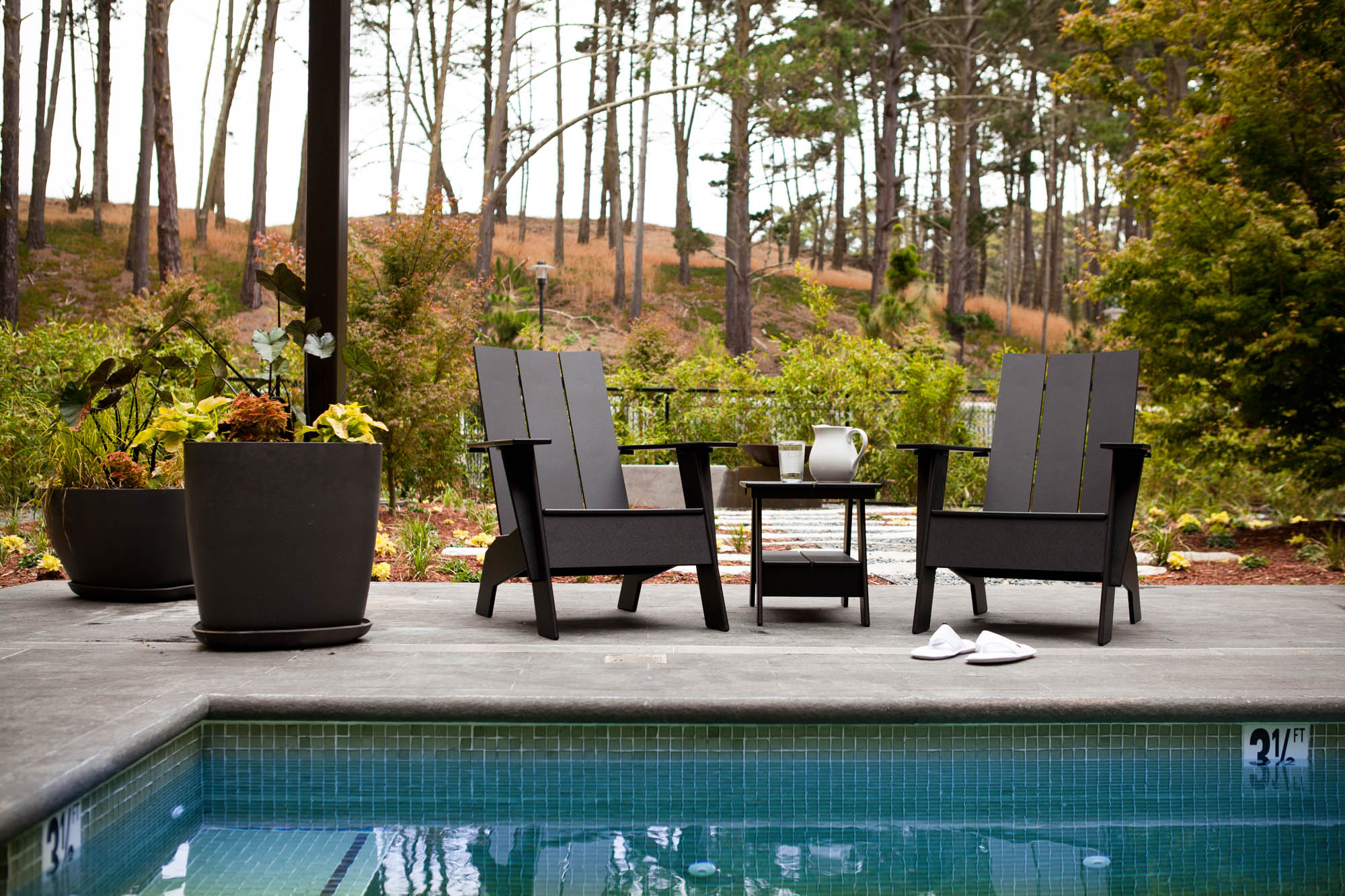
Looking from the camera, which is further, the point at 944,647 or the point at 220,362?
the point at 220,362

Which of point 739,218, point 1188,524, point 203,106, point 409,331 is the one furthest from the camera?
point 203,106

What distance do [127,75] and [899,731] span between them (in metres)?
26.2

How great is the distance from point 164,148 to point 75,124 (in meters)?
12.2

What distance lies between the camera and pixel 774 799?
6.88 ft

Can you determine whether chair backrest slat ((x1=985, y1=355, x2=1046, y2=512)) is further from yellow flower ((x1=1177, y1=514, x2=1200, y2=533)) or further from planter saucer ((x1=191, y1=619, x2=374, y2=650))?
yellow flower ((x1=1177, y1=514, x2=1200, y2=533))

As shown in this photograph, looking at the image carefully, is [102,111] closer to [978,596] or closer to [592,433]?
[592,433]

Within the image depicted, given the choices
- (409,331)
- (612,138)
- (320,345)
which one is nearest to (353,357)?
(320,345)

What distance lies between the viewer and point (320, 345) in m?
3.00

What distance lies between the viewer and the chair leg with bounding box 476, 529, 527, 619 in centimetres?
311

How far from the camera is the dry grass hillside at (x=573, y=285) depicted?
2094 cm

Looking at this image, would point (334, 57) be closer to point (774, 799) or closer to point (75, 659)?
point (75, 659)

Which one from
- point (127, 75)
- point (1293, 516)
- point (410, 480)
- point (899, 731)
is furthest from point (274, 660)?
point (127, 75)

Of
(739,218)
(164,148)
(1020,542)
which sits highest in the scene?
(164,148)

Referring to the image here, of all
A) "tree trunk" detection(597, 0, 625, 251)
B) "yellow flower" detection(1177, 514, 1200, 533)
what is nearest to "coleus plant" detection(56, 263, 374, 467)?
"yellow flower" detection(1177, 514, 1200, 533)
